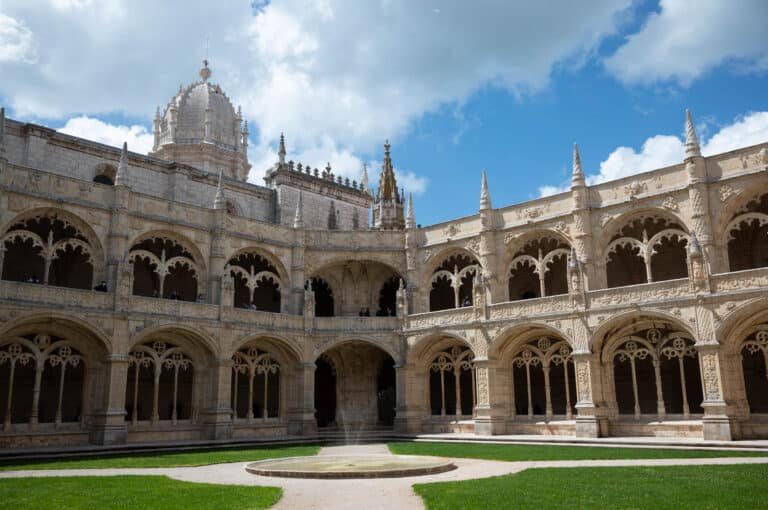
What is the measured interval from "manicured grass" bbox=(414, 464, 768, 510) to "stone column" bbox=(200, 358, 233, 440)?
59.9 ft

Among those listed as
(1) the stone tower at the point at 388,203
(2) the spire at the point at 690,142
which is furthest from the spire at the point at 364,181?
(2) the spire at the point at 690,142

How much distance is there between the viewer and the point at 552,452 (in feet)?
73.6

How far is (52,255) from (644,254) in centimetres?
2446

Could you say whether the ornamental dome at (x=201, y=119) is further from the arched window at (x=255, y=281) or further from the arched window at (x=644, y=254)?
the arched window at (x=644, y=254)

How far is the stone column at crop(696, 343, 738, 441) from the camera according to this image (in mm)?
25391

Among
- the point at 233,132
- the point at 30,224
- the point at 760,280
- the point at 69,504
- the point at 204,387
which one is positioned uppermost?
the point at 233,132

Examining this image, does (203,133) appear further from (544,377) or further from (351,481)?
(351,481)

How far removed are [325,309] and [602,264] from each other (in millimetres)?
16673

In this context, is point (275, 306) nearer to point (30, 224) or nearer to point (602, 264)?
point (30, 224)

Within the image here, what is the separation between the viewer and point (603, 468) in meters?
16.9

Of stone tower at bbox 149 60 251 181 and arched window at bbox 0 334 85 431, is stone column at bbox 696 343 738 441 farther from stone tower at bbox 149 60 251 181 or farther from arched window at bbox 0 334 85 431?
stone tower at bbox 149 60 251 181

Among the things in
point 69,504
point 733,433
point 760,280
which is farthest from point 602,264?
point 69,504

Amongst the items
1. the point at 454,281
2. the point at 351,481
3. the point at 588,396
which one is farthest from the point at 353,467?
the point at 454,281

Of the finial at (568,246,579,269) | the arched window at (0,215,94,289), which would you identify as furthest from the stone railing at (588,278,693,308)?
the arched window at (0,215,94,289)
